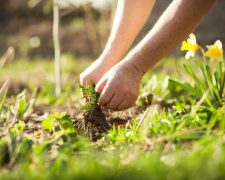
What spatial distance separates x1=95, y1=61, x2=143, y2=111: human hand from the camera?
1.50m

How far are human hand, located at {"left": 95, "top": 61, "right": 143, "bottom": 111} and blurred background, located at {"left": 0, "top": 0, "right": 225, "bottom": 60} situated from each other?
1927 millimetres

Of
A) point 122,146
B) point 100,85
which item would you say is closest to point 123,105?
point 100,85

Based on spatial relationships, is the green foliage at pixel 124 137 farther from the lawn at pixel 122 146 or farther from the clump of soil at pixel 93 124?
the clump of soil at pixel 93 124

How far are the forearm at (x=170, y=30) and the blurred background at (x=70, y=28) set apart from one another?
1.89 metres

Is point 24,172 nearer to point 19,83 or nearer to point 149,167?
point 149,167

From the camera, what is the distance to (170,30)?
1482 mm

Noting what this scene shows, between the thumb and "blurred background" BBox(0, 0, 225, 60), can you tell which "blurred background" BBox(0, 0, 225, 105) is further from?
the thumb

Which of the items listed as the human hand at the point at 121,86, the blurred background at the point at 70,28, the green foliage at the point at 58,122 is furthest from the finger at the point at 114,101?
the blurred background at the point at 70,28

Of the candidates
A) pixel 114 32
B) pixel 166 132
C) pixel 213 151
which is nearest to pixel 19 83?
pixel 114 32

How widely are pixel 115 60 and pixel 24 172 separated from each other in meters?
0.98

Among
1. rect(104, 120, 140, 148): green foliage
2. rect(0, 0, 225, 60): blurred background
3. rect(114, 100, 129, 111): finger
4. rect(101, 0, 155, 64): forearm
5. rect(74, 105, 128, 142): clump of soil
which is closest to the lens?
rect(104, 120, 140, 148): green foliage

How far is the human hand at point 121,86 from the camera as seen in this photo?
1500 millimetres

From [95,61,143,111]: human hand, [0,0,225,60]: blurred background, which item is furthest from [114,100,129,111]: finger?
[0,0,225,60]: blurred background

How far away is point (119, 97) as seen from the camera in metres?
1.53
